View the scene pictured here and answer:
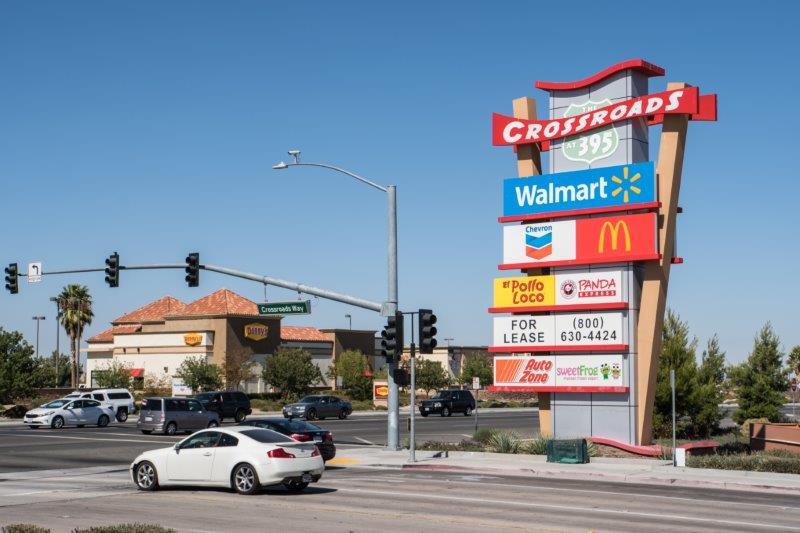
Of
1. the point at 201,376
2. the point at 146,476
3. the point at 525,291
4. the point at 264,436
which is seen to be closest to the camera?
the point at 264,436

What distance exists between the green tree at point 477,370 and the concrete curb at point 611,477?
78.7 metres

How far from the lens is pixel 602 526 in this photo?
1805 cm

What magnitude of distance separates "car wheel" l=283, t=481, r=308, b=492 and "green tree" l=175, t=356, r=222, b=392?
6023 cm

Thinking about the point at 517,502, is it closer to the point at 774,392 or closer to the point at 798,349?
the point at 774,392

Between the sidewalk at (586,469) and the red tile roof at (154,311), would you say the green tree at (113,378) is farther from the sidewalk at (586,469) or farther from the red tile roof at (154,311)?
the sidewalk at (586,469)

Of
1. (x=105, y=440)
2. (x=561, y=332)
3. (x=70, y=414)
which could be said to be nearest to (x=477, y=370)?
(x=70, y=414)

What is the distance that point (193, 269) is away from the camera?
3919 cm

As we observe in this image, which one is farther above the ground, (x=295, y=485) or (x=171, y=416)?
(x=295, y=485)

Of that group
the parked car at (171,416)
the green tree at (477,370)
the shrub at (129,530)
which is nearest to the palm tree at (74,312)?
the green tree at (477,370)

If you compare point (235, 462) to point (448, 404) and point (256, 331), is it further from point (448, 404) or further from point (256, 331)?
point (256, 331)

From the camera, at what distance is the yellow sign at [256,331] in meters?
93.7

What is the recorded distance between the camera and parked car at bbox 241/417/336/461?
96.1 ft

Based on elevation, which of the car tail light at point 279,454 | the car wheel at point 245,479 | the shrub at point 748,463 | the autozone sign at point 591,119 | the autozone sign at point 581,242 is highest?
the autozone sign at point 591,119

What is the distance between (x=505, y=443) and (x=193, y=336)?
61.5m
